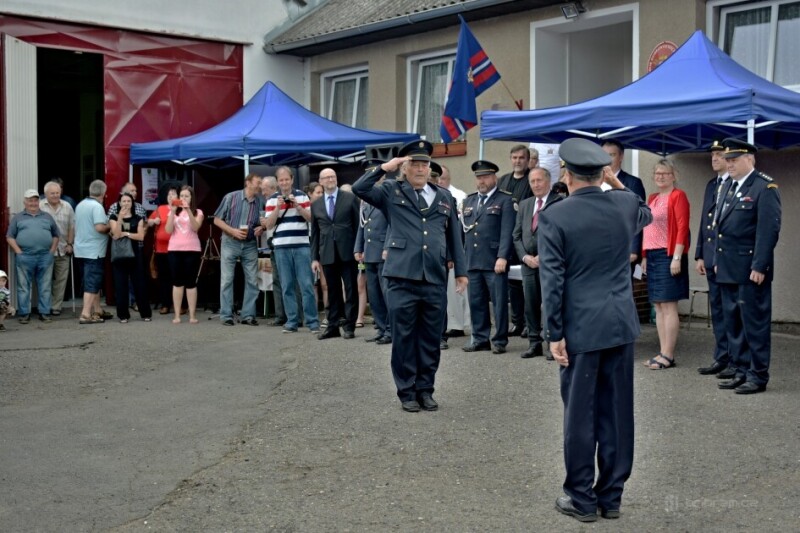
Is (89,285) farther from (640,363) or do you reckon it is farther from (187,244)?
(640,363)

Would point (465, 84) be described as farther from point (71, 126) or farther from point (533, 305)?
point (71, 126)

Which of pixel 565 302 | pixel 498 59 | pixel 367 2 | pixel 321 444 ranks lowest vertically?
pixel 321 444

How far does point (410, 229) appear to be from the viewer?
8039mm

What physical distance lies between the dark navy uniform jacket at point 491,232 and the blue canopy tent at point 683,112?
738 mm

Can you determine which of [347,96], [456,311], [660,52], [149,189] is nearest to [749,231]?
[456,311]

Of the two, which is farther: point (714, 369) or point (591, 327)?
point (714, 369)

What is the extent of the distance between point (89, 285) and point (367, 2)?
7.22m

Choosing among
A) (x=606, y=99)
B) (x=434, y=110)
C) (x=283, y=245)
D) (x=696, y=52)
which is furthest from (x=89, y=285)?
(x=696, y=52)

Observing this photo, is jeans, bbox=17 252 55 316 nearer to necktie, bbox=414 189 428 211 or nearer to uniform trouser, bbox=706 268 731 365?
necktie, bbox=414 189 428 211

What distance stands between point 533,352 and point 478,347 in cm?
73

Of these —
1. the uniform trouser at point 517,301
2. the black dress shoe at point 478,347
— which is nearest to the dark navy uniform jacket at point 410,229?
the black dress shoe at point 478,347

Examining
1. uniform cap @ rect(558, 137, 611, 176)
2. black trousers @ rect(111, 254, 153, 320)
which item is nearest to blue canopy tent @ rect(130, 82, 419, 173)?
black trousers @ rect(111, 254, 153, 320)

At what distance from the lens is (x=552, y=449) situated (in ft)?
21.7

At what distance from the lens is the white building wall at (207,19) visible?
16.0 meters
